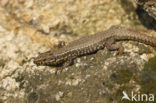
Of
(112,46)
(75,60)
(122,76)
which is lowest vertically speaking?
(122,76)

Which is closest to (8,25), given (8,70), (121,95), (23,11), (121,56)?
(23,11)

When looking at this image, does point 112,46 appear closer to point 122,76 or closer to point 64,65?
point 122,76

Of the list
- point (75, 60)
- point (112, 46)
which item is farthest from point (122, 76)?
point (75, 60)

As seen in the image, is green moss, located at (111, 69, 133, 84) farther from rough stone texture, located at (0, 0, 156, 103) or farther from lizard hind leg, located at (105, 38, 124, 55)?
lizard hind leg, located at (105, 38, 124, 55)

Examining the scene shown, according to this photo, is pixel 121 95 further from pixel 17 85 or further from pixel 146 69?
pixel 17 85

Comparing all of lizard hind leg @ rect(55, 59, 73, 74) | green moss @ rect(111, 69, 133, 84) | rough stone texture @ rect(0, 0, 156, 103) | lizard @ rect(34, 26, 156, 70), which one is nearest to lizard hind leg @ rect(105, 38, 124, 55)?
lizard @ rect(34, 26, 156, 70)
